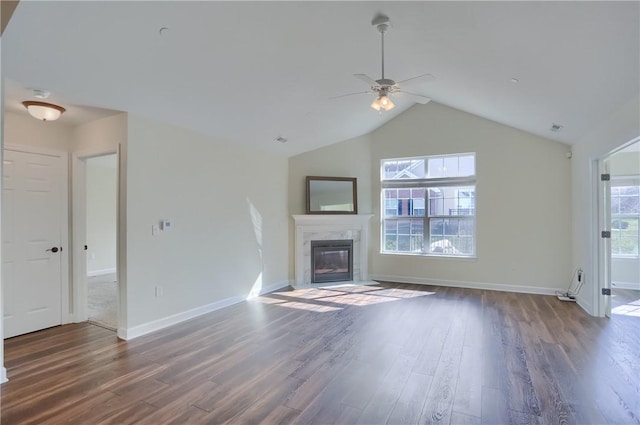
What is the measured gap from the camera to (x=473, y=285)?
5789mm

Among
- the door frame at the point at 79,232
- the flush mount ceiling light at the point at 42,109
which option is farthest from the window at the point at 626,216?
Result: the door frame at the point at 79,232

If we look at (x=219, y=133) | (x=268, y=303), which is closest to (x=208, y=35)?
(x=219, y=133)

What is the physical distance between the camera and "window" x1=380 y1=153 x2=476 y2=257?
19.6 ft

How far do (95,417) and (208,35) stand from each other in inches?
114

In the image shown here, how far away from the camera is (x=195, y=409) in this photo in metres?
2.21

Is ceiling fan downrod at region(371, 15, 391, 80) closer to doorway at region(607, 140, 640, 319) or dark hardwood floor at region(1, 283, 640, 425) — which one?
dark hardwood floor at region(1, 283, 640, 425)

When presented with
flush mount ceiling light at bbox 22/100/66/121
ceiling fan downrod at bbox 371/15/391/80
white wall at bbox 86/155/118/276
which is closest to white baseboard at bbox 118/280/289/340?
flush mount ceiling light at bbox 22/100/66/121

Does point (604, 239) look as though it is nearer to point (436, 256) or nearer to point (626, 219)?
point (626, 219)

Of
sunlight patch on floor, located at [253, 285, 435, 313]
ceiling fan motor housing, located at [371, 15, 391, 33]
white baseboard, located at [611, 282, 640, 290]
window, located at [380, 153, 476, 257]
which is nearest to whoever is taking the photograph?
ceiling fan motor housing, located at [371, 15, 391, 33]

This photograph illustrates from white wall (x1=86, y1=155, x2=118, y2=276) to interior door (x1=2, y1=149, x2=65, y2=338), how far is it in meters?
3.42

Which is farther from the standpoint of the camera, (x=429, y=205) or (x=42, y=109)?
(x=429, y=205)

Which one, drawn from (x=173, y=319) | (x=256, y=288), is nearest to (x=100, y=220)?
(x=256, y=288)

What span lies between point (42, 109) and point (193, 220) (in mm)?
1880

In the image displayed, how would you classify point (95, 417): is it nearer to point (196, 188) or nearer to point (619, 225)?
point (196, 188)
